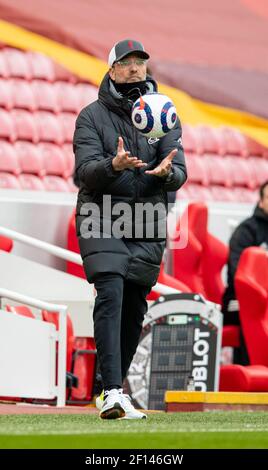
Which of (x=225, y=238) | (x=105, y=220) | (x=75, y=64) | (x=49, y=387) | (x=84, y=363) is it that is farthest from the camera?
(x=75, y=64)

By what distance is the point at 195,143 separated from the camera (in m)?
13.6

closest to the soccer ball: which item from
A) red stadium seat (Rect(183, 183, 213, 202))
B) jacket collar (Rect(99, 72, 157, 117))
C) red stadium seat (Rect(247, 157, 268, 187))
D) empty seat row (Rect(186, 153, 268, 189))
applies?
jacket collar (Rect(99, 72, 157, 117))

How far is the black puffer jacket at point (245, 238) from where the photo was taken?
10.4 m

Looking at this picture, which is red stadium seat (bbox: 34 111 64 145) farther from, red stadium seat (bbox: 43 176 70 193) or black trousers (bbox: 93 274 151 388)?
black trousers (bbox: 93 274 151 388)

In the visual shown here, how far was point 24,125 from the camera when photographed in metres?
12.1

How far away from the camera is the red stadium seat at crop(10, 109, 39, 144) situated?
12023 millimetres

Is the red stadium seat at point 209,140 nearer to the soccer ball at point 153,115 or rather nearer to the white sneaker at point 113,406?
the soccer ball at point 153,115

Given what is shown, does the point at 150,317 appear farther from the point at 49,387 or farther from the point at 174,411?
the point at 174,411

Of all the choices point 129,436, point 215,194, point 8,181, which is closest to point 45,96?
point 8,181

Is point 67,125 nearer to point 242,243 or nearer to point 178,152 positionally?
point 242,243

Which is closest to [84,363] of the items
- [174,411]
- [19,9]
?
[174,411]

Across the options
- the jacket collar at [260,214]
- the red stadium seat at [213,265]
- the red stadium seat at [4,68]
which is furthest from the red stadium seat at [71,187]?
the jacket collar at [260,214]

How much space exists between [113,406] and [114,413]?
0.05m

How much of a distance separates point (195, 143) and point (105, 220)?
7.24 m
